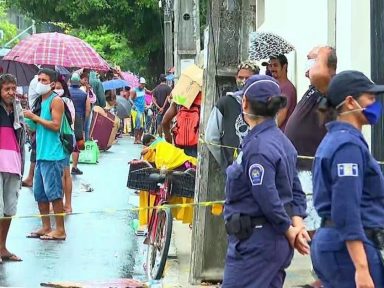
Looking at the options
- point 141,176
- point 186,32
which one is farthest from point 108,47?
point 141,176

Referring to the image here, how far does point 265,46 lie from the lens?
8695 millimetres

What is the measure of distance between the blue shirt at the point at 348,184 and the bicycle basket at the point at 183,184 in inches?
167

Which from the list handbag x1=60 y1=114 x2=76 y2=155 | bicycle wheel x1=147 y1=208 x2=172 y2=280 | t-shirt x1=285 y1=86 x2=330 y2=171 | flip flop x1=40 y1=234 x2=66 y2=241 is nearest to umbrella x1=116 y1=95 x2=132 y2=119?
flip flop x1=40 y1=234 x2=66 y2=241

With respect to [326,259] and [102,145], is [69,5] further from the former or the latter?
[326,259]

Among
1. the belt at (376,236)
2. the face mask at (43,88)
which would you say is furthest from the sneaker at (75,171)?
the belt at (376,236)

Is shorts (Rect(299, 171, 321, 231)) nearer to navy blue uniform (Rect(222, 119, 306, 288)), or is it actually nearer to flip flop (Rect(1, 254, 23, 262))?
navy blue uniform (Rect(222, 119, 306, 288))

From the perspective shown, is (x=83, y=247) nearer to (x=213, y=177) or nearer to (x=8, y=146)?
(x=8, y=146)

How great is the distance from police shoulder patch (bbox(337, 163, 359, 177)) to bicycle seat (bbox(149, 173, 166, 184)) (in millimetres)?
4556

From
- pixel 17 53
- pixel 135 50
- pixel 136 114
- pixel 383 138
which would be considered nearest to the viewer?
pixel 383 138

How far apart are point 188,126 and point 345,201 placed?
628 cm

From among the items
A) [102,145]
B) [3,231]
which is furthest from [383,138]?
[102,145]

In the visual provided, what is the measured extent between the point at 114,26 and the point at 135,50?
198 cm

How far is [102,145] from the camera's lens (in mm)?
22094

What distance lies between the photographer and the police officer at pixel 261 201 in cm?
482
